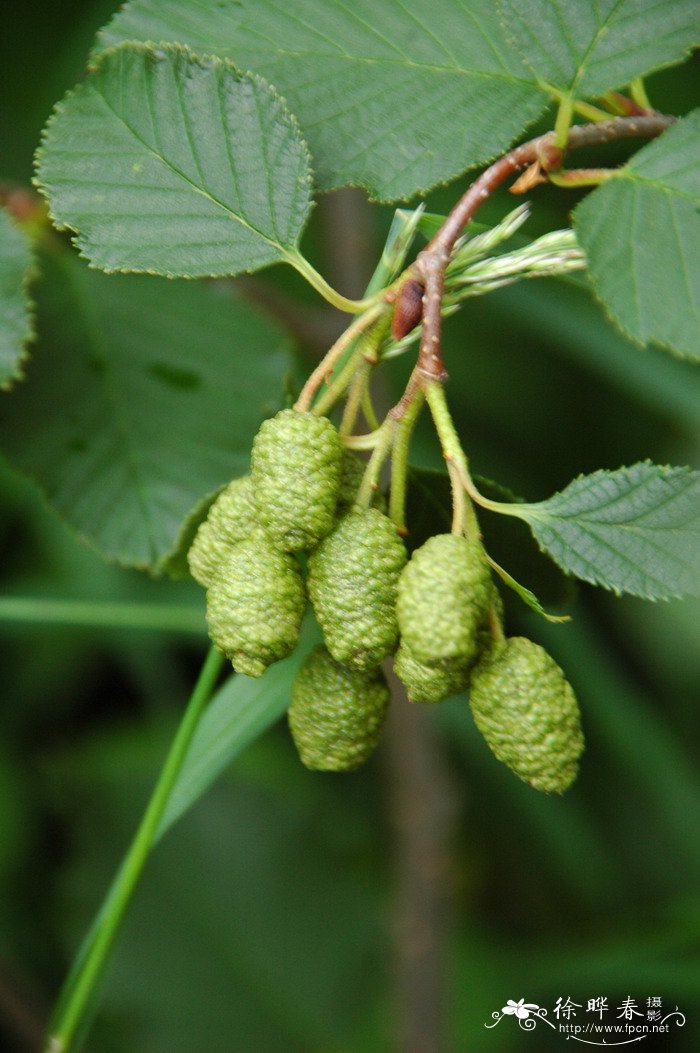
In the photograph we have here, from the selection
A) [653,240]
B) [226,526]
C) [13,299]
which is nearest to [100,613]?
[13,299]

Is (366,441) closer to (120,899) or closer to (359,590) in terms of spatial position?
(359,590)

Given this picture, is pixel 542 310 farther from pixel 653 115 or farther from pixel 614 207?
pixel 614 207

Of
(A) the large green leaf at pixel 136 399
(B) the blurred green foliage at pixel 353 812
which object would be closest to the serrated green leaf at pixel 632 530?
(A) the large green leaf at pixel 136 399

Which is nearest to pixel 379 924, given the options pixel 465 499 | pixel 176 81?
pixel 465 499

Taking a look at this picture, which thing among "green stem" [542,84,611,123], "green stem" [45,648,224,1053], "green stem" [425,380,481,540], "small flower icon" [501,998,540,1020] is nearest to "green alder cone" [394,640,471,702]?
"green stem" [425,380,481,540]

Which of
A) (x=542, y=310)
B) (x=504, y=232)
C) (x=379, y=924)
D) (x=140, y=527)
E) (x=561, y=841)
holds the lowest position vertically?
(x=379, y=924)
